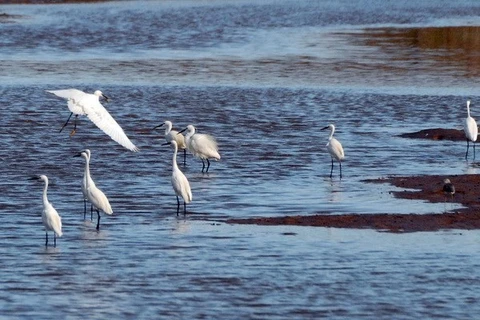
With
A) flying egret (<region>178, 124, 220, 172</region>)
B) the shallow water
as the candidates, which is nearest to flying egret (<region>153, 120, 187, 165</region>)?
the shallow water

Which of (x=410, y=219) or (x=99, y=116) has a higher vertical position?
(x=99, y=116)

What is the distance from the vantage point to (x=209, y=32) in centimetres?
4825

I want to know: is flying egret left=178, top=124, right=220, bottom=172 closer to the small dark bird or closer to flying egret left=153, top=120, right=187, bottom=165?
flying egret left=153, top=120, right=187, bottom=165

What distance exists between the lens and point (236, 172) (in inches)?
792

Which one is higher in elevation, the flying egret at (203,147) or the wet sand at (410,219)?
the wet sand at (410,219)

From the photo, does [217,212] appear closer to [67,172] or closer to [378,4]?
[67,172]

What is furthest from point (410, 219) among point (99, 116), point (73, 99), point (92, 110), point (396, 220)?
point (73, 99)

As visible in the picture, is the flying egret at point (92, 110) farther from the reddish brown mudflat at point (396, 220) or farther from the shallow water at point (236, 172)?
the reddish brown mudflat at point (396, 220)

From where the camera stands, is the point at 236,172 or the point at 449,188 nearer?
the point at 449,188

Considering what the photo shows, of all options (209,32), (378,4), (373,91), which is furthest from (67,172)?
(378,4)

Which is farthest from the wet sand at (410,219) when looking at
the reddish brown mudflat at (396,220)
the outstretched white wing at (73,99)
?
the outstretched white wing at (73,99)

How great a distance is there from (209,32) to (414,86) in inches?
660

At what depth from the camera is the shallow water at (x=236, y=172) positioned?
12461mm

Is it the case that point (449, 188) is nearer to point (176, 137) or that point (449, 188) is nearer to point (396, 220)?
point (396, 220)
